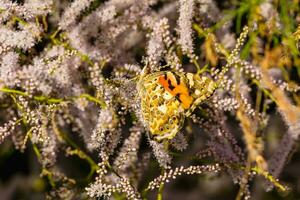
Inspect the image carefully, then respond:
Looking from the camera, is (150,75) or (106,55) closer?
(150,75)

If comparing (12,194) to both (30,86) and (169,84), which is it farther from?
(169,84)

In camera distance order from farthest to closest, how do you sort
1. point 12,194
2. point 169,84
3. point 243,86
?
point 12,194
point 243,86
point 169,84

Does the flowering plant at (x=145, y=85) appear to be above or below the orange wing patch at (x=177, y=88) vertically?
above

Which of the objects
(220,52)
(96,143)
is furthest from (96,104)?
(220,52)

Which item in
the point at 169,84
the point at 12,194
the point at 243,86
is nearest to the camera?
the point at 169,84

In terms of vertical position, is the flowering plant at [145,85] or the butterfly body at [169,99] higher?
the flowering plant at [145,85]

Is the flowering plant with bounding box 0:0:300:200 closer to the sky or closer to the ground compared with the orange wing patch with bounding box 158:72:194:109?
closer to the sky

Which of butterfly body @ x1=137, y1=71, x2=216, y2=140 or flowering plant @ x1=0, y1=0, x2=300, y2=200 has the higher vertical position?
flowering plant @ x1=0, y1=0, x2=300, y2=200

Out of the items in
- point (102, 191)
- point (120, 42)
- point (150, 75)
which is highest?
point (120, 42)
